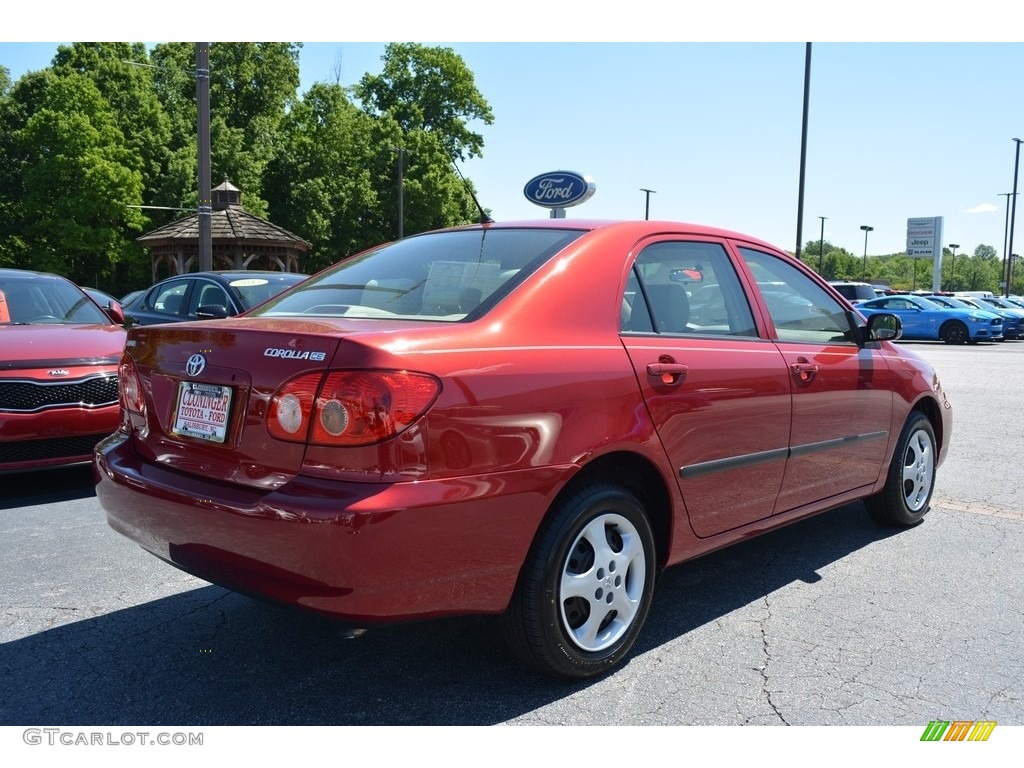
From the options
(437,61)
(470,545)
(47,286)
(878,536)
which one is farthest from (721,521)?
(437,61)

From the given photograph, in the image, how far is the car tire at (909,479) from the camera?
4.82 m

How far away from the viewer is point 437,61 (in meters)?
51.4

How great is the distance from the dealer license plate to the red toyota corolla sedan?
0.03 feet

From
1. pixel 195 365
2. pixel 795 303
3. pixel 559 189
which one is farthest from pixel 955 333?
pixel 195 365

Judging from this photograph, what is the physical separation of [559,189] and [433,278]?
13702 millimetres

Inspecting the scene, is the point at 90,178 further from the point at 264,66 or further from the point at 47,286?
the point at 47,286

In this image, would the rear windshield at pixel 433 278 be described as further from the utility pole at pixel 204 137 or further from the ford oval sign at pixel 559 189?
the ford oval sign at pixel 559 189

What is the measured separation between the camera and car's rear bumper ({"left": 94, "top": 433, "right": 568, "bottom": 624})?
2.38 meters

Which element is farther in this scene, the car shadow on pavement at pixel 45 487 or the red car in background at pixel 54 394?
the car shadow on pavement at pixel 45 487

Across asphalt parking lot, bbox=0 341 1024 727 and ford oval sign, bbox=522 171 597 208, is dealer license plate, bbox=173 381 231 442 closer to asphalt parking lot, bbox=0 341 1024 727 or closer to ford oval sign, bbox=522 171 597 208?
asphalt parking lot, bbox=0 341 1024 727

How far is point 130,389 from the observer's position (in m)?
3.21

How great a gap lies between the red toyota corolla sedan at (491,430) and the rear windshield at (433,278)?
14mm

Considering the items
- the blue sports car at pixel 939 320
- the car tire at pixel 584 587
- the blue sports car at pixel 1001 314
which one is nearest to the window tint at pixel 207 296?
the car tire at pixel 584 587
